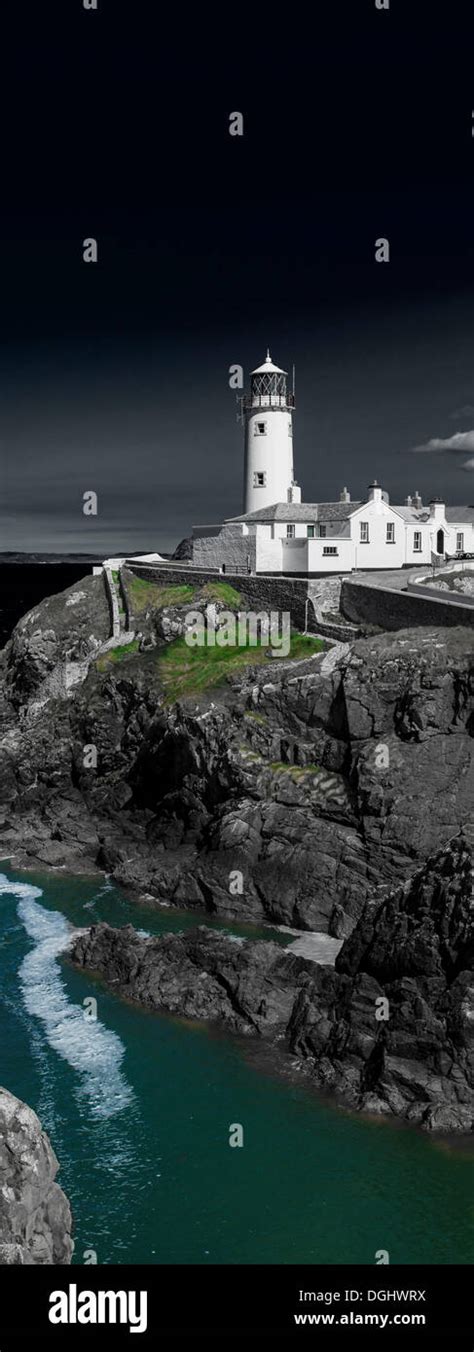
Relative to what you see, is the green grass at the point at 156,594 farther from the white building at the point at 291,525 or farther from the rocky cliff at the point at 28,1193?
the rocky cliff at the point at 28,1193

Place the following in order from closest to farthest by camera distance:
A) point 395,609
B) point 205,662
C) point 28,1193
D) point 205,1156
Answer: point 28,1193 < point 205,1156 < point 395,609 < point 205,662

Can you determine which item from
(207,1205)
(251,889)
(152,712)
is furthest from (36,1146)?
(152,712)

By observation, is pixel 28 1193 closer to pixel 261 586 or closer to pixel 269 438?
pixel 261 586

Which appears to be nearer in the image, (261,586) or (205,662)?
(205,662)

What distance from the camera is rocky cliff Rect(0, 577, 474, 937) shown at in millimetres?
42531

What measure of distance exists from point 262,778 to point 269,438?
105 ft

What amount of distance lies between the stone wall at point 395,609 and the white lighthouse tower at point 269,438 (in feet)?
49.2

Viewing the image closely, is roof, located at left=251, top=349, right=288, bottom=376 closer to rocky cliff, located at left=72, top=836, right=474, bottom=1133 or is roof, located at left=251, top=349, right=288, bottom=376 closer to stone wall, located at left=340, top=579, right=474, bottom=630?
stone wall, located at left=340, top=579, right=474, bottom=630

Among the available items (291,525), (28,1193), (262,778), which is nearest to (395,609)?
(262,778)

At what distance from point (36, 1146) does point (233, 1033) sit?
1234 cm

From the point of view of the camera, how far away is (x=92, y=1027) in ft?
111

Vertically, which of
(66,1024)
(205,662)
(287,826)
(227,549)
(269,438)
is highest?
(269,438)

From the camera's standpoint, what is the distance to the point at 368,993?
32.2 meters
